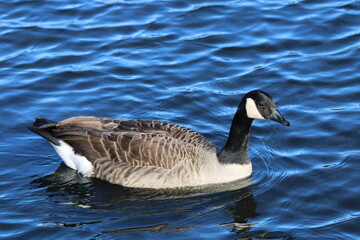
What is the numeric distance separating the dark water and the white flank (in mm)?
139

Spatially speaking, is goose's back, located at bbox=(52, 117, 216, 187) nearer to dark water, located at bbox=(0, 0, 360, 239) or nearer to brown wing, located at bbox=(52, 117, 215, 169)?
brown wing, located at bbox=(52, 117, 215, 169)

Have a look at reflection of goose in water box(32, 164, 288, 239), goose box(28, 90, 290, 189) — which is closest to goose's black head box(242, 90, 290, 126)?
goose box(28, 90, 290, 189)

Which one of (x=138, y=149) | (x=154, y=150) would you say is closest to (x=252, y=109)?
(x=154, y=150)

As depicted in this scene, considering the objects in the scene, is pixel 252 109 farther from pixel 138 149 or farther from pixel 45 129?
pixel 45 129

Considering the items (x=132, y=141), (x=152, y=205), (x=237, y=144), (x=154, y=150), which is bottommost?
(x=152, y=205)

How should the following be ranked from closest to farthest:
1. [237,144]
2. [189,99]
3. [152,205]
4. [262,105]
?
[152,205]
[262,105]
[237,144]
[189,99]

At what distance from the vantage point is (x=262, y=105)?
34.0 ft

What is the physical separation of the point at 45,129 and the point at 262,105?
3669 mm

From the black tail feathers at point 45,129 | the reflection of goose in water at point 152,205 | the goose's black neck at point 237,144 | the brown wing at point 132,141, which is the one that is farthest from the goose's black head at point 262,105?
the black tail feathers at point 45,129

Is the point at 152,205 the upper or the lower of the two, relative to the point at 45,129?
lower

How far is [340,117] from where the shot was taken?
12500mm

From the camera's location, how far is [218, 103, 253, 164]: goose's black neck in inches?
420

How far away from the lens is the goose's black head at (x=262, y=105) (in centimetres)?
1037

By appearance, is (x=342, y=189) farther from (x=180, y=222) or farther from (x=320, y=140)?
(x=180, y=222)
